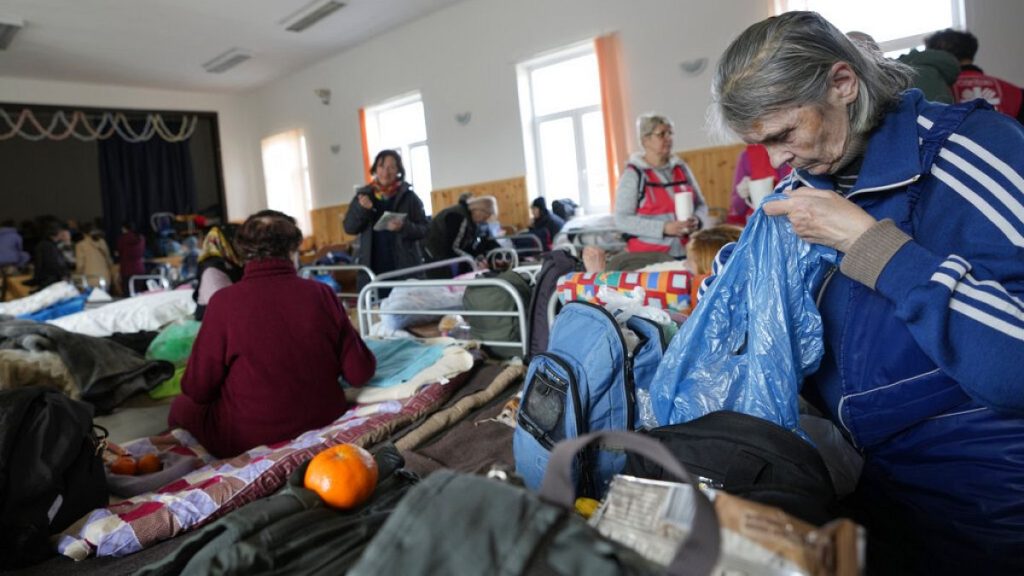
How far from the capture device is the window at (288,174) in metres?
11.9

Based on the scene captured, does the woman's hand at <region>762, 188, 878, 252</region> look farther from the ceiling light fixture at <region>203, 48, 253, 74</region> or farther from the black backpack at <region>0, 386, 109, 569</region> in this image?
the ceiling light fixture at <region>203, 48, 253, 74</region>

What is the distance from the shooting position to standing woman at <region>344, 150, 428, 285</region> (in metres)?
4.36

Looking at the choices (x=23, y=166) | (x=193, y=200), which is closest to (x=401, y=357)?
(x=193, y=200)

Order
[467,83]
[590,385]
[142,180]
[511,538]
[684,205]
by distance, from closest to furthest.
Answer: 1. [511,538]
2. [590,385]
3. [684,205]
4. [467,83]
5. [142,180]

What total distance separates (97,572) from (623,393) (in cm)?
142

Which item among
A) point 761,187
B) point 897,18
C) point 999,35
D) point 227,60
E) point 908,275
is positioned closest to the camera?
point 908,275

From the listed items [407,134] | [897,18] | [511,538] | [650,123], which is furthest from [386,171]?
[407,134]

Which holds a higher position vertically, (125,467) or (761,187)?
(761,187)

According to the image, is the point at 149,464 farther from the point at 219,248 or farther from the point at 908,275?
the point at 908,275

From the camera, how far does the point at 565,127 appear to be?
8.23 metres

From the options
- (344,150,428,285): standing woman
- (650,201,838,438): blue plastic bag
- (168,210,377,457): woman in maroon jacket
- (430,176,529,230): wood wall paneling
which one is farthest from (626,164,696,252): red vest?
(430,176,529,230): wood wall paneling

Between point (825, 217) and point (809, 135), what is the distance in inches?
6.9

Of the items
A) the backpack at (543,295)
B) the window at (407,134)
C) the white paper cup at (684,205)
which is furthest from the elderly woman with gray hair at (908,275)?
the window at (407,134)

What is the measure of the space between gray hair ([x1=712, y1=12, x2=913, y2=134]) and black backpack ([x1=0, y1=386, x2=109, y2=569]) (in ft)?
6.33
